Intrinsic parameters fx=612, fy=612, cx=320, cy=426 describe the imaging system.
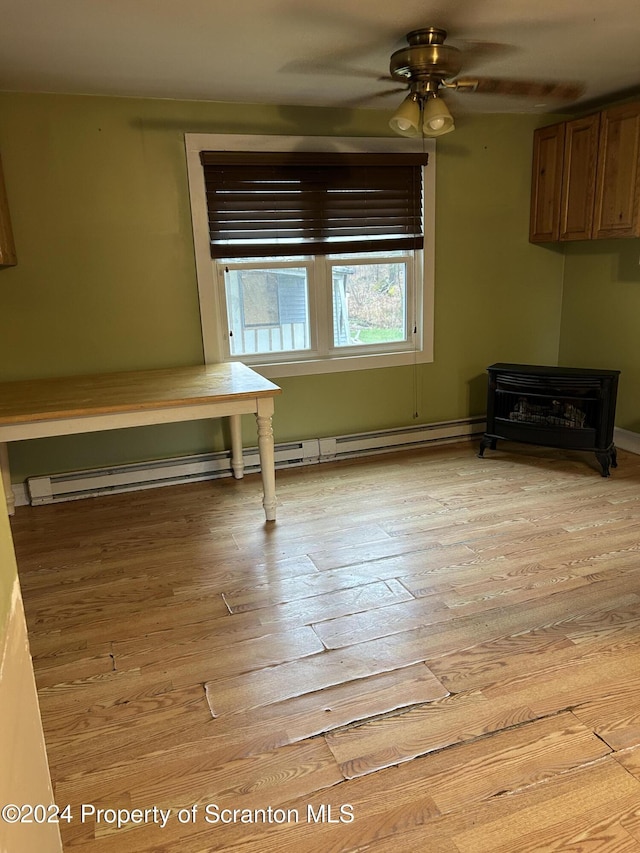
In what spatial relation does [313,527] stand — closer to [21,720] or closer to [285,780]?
[285,780]

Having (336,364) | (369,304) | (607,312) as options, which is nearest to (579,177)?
(607,312)

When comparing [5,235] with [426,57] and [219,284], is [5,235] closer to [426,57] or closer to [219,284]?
[219,284]

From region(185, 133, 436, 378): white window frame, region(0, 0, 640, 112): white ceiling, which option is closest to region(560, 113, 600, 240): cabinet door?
region(0, 0, 640, 112): white ceiling

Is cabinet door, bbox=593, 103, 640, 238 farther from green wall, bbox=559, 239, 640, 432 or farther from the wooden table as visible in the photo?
the wooden table

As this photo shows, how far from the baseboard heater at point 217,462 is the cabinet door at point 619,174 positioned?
1.58m

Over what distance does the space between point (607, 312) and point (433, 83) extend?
2253 mm

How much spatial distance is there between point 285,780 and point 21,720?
41.9 inches

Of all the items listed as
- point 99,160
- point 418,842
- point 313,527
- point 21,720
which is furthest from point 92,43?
point 418,842

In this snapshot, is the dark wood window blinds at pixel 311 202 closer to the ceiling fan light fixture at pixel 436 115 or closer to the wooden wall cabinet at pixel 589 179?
the wooden wall cabinet at pixel 589 179

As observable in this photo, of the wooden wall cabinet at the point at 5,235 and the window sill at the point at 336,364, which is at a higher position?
the wooden wall cabinet at the point at 5,235

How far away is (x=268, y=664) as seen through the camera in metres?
2.11

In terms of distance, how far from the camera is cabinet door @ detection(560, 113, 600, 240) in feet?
12.2

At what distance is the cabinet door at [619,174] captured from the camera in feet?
11.4

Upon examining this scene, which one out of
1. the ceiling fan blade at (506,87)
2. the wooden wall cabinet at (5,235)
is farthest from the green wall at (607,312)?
the wooden wall cabinet at (5,235)
